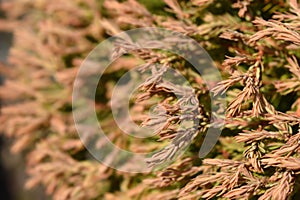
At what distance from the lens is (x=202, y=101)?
0.79 meters

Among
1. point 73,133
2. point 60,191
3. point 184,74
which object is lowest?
point 60,191

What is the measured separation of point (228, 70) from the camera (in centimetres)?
73

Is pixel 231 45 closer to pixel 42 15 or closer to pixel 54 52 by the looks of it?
pixel 54 52

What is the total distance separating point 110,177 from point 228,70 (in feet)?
1.28

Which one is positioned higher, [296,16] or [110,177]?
[296,16]

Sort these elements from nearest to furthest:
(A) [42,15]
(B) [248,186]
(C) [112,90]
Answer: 1. (B) [248,186]
2. (C) [112,90]
3. (A) [42,15]

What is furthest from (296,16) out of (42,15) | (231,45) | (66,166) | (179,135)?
(42,15)

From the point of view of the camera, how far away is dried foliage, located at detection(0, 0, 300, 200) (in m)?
0.70

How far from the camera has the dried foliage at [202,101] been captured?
702mm

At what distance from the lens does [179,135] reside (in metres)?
0.73

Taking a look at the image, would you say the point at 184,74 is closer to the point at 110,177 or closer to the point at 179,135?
the point at 179,135

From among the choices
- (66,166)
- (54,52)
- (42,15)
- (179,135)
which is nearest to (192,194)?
(179,135)

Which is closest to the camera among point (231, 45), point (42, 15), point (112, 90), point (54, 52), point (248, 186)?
point (248, 186)

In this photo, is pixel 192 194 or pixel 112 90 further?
pixel 112 90
